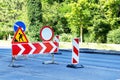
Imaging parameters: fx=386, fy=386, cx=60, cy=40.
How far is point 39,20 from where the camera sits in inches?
1654

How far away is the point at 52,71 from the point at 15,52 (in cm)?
204

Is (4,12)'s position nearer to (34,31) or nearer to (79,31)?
(34,31)

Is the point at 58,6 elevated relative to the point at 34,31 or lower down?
elevated

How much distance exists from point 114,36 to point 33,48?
19860 millimetres

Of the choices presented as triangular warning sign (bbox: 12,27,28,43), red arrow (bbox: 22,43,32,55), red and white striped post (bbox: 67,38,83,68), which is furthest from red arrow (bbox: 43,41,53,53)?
red and white striped post (bbox: 67,38,83,68)

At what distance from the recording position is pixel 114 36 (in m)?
34.4

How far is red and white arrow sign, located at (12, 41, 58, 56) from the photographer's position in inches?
586

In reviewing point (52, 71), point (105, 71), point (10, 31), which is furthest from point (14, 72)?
point (10, 31)

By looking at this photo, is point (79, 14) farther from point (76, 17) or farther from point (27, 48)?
point (27, 48)

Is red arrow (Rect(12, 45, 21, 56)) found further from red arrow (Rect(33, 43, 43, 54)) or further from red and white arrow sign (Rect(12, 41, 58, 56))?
red arrow (Rect(33, 43, 43, 54))

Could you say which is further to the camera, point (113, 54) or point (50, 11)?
point (50, 11)

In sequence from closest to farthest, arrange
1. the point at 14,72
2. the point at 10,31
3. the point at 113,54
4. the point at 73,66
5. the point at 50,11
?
the point at 14,72 < the point at 73,66 < the point at 113,54 < the point at 50,11 < the point at 10,31

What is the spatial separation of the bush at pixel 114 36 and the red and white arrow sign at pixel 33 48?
18456mm

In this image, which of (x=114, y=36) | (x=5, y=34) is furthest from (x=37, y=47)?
(x=5, y=34)
